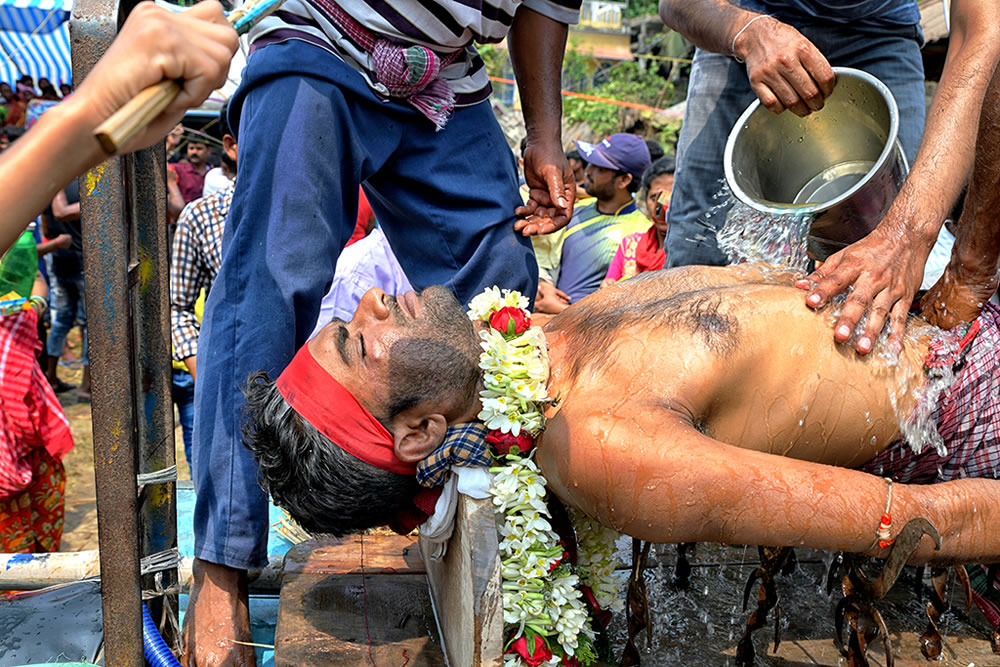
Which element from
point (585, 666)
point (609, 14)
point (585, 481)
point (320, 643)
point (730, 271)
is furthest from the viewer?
point (609, 14)

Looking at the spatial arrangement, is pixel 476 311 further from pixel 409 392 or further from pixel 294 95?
pixel 294 95

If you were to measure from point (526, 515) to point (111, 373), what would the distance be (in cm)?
104

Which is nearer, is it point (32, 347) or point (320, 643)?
point (320, 643)

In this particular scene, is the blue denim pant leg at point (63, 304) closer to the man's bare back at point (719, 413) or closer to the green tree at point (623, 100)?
Answer: the man's bare back at point (719, 413)

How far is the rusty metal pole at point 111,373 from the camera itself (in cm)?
204

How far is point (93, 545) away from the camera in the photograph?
5.30 meters

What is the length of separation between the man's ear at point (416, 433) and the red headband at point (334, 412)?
0.03m

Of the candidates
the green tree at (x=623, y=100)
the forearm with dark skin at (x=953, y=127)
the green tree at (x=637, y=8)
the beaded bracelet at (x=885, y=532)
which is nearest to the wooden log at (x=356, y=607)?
the beaded bracelet at (x=885, y=532)

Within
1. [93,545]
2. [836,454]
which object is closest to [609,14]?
[93,545]

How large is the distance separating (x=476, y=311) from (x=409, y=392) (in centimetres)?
29

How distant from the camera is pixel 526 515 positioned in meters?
2.19

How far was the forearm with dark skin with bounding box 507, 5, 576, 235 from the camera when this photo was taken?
10.3ft

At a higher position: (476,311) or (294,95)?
(294,95)

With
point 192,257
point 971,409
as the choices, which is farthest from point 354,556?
point 192,257
